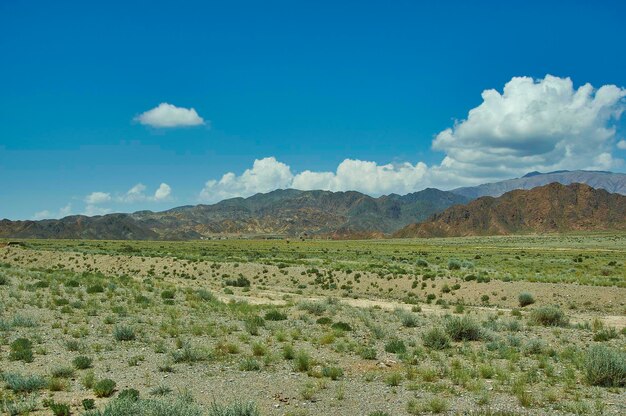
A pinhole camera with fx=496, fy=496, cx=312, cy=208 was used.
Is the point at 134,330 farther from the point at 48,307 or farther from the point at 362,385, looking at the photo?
the point at 362,385

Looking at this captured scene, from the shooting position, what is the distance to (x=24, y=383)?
11297 millimetres

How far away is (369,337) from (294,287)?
26012 mm

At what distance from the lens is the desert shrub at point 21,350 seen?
45.3 feet

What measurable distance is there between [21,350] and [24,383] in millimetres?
3563

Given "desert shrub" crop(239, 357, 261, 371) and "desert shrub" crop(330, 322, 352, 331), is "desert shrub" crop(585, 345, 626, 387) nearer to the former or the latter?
"desert shrub" crop(239, 357, 261, 371)

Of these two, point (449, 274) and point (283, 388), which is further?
point (449, 274)

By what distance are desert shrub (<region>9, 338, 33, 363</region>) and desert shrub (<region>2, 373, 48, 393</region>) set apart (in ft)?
7.34

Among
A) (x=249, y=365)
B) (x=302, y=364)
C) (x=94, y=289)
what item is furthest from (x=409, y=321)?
(x=94, y=289)

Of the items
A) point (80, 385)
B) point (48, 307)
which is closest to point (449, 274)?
point (48, 307)

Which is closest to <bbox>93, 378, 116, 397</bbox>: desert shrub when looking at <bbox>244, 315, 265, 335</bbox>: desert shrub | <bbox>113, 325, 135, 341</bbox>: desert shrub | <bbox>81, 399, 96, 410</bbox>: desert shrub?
<bbox>81, 399, 96, 410</bbox>: desert shrub

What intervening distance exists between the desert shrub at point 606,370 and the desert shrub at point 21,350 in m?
14.9

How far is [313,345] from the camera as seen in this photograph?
17.1 meters

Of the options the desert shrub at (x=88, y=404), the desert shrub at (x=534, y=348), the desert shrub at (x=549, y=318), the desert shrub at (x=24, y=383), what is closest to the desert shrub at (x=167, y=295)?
the desert shrub at (x=24, y=383)

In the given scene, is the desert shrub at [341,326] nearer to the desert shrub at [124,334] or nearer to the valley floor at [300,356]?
the valley floor at [300,356]
